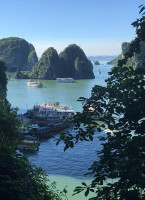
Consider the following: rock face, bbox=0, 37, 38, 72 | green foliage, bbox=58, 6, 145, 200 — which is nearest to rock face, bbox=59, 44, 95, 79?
rock face, bbox=0, 37, 38, 72

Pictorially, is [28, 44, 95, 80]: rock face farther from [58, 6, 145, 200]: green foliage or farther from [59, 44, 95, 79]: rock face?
[58, 6, 145, 200]: green foliage

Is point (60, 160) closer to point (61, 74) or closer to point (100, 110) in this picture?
point (100, 110)

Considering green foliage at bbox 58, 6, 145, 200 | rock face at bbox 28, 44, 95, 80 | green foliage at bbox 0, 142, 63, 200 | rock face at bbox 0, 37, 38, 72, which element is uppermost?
rock face at bbox 0, 37, 38, 72

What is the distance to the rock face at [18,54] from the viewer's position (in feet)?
553

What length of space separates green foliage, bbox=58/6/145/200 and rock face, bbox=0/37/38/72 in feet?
527

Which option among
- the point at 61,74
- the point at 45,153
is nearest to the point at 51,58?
the point at 61,74

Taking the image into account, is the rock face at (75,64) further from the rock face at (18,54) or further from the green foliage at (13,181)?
the green foliage at (13,181)

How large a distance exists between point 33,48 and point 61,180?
168 m

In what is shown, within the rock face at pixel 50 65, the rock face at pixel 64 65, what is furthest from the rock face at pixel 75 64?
the rock face at pixel 50 65

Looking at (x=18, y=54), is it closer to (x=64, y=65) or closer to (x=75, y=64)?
(x=64, y=65)

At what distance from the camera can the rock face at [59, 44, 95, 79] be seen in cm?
12312

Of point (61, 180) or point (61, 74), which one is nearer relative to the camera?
point (61, 180)

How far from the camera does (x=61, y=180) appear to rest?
744 inches

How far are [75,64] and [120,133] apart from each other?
401 feet
